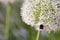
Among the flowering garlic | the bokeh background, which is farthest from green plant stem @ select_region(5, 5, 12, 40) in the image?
the flowering garlic

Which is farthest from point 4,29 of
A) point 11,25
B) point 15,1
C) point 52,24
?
point 52,24

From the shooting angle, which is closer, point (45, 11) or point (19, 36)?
point (45, 11)

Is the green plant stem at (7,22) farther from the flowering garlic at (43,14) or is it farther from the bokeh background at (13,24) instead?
the flowering garlic at (43,14)

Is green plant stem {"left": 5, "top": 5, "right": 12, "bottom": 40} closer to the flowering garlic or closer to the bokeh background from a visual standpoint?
the bokeh background

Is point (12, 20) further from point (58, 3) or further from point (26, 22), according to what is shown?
point (58, 3)

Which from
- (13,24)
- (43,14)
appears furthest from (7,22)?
(43,14)

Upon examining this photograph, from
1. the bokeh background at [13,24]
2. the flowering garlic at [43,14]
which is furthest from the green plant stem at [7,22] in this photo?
the flowering garlic at [43,14]

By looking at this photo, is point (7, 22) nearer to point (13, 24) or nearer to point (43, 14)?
point (13, 24)
